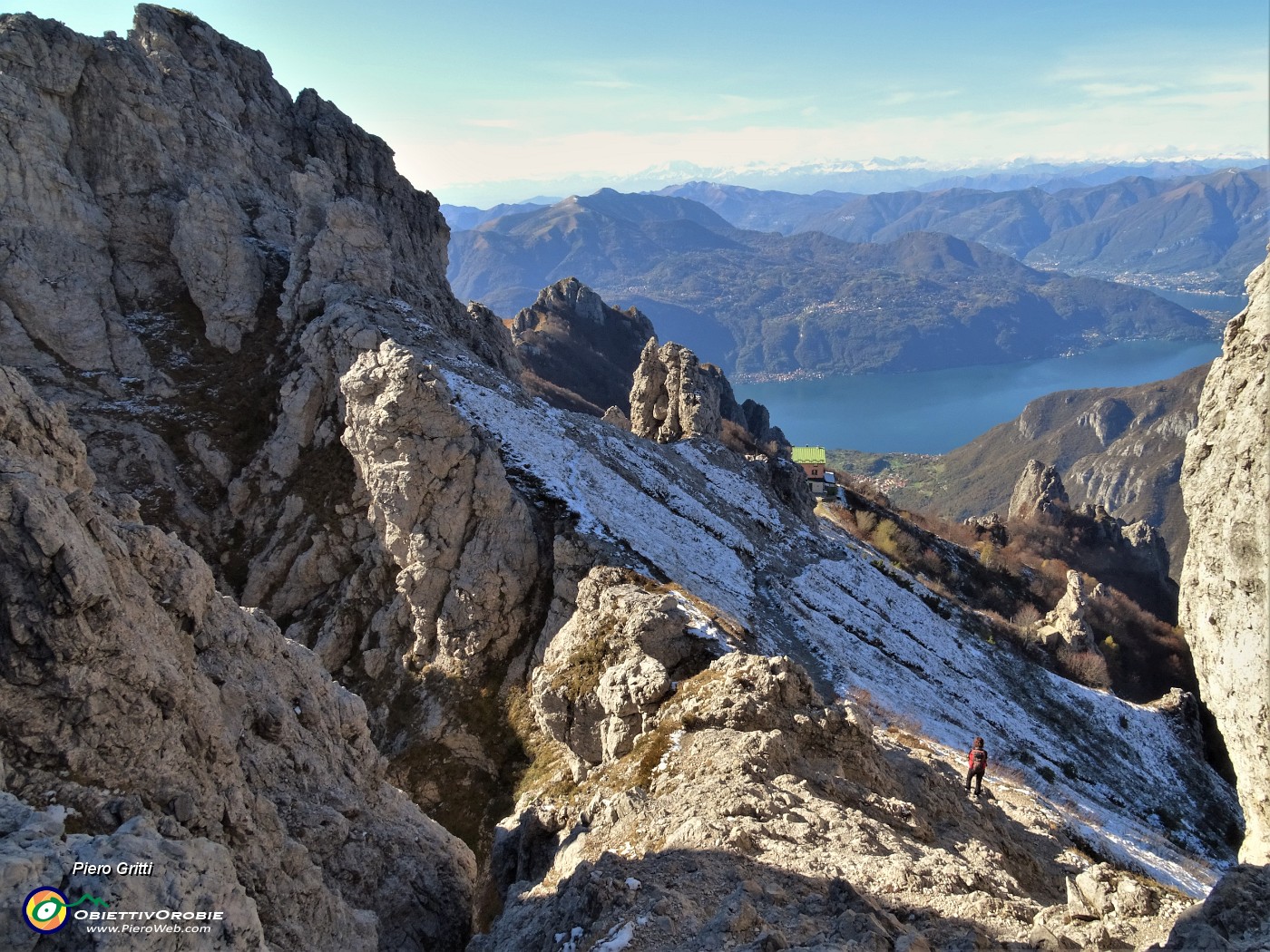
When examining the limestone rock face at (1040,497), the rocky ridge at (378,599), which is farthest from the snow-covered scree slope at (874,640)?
the limestone rock face at (1040,497)

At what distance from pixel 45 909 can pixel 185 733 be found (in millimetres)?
4216

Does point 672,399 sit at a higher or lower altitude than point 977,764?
higher

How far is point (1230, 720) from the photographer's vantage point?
10.7m

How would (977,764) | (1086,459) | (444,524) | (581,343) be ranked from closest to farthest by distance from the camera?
1. (977,764)
2. (444,524)
3. (581,343)
4. (1086,459)

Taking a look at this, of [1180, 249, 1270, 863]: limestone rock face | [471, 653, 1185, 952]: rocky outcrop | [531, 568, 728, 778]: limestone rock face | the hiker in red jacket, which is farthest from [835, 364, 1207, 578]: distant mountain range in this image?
[1180, 249, 1270, 863]: limestone rock face

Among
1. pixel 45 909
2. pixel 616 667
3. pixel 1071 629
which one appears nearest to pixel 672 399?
pixel 1071 629

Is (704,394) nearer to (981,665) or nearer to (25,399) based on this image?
(981,665)

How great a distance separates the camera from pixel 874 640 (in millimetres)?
35812

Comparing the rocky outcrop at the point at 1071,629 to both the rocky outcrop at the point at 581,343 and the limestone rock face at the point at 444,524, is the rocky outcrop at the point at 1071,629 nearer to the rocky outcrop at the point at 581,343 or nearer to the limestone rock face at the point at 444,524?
the limestone rock face at the point at 444,524

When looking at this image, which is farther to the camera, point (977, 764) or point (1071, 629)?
point (1071, 629)

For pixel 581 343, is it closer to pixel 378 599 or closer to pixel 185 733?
pixel 378 599

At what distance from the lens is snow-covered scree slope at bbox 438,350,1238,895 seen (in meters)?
28.0

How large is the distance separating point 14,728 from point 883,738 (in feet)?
62.4

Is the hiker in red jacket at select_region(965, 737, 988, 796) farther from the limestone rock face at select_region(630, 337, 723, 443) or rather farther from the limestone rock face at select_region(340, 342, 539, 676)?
the limestone rock face at select_region(630, 337, 723, 443)
